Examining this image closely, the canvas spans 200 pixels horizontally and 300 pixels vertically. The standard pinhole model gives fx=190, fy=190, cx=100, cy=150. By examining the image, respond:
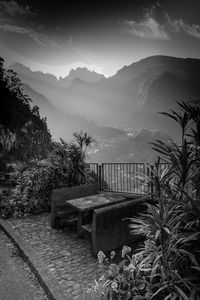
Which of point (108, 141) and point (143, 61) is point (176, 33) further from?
point (143, 61)

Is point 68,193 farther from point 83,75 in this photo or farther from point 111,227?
point 83,75

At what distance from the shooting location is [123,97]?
127 metres

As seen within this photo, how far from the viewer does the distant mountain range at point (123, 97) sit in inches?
4075

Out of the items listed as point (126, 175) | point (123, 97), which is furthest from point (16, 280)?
point (123, 97)

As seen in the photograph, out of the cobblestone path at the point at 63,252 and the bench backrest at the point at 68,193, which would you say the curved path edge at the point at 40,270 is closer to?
the cobblestone path at the point at 63,252

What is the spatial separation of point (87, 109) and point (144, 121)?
39.7m

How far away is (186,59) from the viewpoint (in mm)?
111812

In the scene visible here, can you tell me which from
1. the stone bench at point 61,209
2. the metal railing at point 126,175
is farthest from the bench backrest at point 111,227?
the stone bench at point 61,209

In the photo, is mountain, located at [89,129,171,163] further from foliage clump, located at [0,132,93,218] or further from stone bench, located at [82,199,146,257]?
stone bench, located at [82,199,146,257]

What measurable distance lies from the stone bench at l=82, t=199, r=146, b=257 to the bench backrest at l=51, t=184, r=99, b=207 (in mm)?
1097

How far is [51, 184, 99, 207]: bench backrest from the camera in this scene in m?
4.33

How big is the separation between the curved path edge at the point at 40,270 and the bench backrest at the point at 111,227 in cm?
81

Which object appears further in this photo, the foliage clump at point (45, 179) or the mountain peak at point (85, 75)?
the mountain peak at point (85, 75)

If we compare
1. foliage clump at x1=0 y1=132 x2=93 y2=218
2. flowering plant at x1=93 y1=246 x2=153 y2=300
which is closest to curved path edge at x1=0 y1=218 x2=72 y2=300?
flowering plant at x1=93 y1=246 x2=153 y2=300
